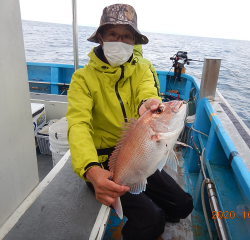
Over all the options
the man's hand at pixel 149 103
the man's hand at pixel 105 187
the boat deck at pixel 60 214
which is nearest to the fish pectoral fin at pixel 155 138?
the man's hand at pixel 149 103

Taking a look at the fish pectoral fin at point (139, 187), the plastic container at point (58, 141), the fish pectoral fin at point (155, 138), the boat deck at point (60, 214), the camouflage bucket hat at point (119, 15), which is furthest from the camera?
the plastic container at point (58, 141)

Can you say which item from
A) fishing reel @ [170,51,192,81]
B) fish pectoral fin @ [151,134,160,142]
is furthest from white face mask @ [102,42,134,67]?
fishing reel @ [170,51,192,81]

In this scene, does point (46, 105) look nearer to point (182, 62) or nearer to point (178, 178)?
point (178, 178)

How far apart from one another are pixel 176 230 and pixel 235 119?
1.52 metres

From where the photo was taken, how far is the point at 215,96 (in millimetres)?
3484

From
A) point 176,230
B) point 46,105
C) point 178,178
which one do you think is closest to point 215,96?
point 178,178

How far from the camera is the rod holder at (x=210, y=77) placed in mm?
3219

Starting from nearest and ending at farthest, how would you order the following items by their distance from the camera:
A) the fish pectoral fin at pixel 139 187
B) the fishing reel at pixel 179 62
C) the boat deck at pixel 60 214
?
the fish pectoral fin at pixel 139 187 → the boat deck at pixel 60 214 → the fishing reel at pixel 179 62

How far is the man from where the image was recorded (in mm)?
1805

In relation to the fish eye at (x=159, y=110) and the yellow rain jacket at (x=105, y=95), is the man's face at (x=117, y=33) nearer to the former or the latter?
the yellow rain jacket at (x=105, y=95)

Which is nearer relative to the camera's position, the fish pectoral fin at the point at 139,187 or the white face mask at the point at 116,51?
the fish pectoral fin at the point at 139,187

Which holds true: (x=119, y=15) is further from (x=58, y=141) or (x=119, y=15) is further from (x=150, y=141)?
(x=58, y=141)

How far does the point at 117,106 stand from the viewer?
2072mm

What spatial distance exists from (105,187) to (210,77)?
106 inches
